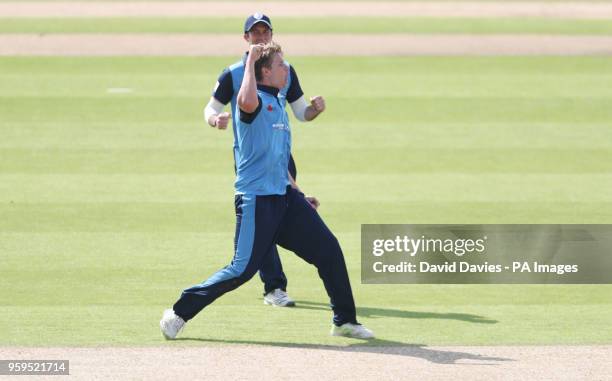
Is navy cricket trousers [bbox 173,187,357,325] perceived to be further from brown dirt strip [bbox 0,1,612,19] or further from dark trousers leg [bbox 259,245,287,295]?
brown dirt strip [bbox 0,1,612,19]

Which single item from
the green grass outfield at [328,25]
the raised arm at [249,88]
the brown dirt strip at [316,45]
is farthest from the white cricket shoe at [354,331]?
the green grass outfield at [328,25]

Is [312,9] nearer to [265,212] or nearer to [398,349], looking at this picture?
[265,212]

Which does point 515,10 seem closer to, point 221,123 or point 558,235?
point 558,235

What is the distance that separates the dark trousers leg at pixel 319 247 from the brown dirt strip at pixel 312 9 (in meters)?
17.5

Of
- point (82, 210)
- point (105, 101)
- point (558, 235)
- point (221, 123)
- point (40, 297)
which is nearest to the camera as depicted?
point (221, 123)

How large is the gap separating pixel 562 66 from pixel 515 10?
22.9 feet

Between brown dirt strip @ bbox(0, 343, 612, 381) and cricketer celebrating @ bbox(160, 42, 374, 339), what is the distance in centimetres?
38

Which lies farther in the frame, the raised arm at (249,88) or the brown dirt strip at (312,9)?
the brown dirt strip at (312,9)

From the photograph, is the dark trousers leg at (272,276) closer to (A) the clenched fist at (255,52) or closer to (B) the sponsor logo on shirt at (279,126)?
(B) the sponsor logo on shirt at (279,126)

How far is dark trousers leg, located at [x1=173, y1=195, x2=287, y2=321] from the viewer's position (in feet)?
28.9

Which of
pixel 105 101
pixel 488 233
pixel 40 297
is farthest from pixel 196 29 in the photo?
pixel 40 297

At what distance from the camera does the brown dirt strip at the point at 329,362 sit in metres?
8.01

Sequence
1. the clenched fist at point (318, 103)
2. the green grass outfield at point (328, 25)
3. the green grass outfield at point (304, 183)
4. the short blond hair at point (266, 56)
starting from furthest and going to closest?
the green grass outfield at point (328, 25) → the green grass outfield at point (304, 183) → the clenched fist at point (318, 103) → the short blond hair at point (266, 56)

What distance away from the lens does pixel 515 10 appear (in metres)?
27.1
